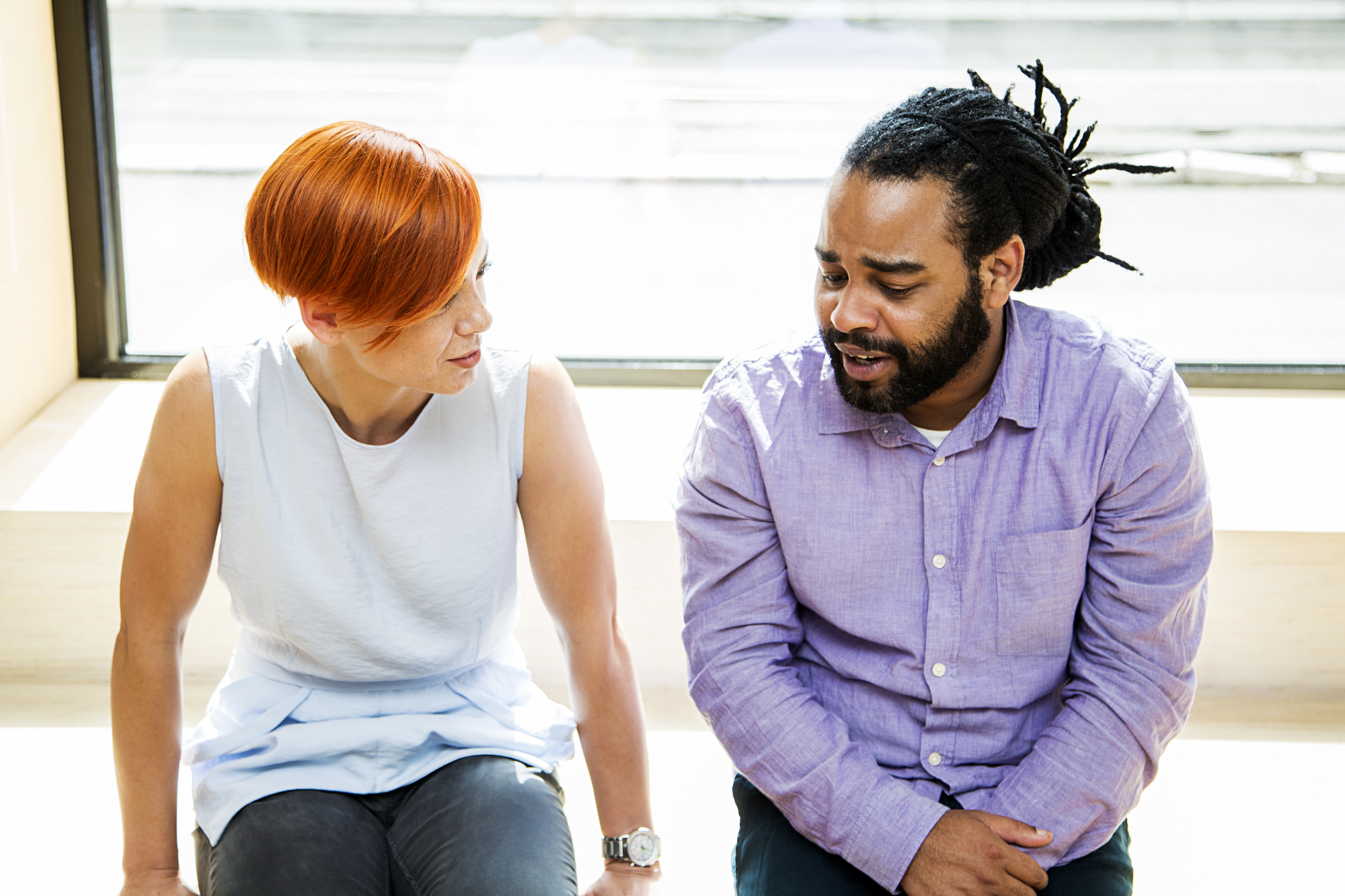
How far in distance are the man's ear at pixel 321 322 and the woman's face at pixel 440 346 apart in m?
0.02

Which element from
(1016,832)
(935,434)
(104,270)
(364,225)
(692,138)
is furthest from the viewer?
(692,138)

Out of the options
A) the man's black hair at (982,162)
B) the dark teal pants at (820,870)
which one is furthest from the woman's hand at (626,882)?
the man's black hair at (982,162)

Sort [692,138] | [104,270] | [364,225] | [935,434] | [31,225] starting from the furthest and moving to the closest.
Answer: [692,138] < [104,270] < [31,225] < [935,434] < [364,225]

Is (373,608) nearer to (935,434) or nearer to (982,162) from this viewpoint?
(935,434)

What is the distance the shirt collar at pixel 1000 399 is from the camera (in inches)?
55.1

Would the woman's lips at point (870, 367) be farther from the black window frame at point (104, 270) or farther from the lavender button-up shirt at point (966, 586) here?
the black window frame at point (104, 270)

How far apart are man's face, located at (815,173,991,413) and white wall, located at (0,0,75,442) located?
178 centimetres

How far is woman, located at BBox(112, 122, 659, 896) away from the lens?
1.35 metres

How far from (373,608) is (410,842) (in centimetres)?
28

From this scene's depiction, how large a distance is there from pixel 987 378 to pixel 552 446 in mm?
531

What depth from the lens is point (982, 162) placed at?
135cm

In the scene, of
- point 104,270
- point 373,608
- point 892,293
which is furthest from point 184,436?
point 104,270

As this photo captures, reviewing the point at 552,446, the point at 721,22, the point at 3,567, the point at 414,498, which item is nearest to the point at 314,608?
the point at 414,498

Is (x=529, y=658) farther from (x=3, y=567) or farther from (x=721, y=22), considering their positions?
(x=721, y=22)
